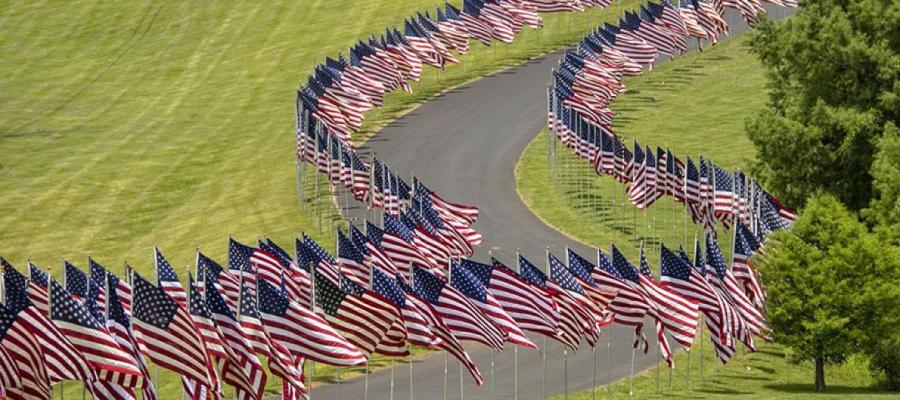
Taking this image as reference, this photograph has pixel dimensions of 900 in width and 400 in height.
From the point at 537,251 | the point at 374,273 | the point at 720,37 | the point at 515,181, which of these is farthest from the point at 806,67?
the point at 720,37

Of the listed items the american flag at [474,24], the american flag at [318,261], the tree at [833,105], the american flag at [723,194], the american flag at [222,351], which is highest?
the american flag at [474,24]

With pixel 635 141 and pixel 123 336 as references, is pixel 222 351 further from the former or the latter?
pixel 635 141

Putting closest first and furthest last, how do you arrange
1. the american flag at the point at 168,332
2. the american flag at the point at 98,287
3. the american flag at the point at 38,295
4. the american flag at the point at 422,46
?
1. the american flag at the point at 168,332
2. the american flag at the point at 98,287
3. the american flag at the point at 38,295
4. the american flag at the point at 422,46

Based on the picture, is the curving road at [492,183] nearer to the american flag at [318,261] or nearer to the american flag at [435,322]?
the american flag at [318,261]

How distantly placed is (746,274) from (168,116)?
59501 mm

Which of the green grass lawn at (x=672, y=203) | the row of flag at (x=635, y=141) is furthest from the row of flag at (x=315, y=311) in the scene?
the row of flag at (x=635, y=141)

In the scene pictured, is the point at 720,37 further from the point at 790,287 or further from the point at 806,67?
the point at 790,287

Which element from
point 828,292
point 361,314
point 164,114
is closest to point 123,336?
point 361,314

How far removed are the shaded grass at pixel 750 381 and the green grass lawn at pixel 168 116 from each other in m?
8.47

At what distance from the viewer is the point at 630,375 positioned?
59344 millimetres

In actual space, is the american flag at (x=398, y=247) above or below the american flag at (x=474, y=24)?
below

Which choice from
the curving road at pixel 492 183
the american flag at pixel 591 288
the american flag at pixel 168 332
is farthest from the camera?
the curving road at pixel 492 183

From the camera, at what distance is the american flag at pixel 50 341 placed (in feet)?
135

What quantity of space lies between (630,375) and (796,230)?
7080 millimetres
